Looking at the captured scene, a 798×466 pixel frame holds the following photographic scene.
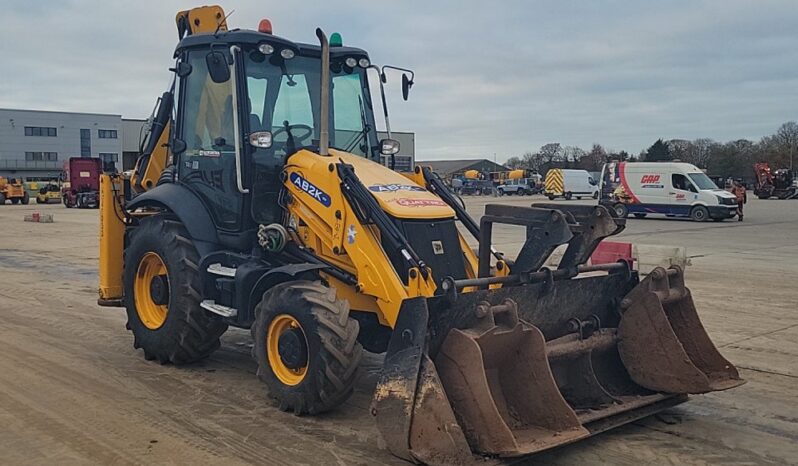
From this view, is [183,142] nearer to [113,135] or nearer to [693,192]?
[693,192]

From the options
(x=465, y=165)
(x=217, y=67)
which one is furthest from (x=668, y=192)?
(x=465, y=165)

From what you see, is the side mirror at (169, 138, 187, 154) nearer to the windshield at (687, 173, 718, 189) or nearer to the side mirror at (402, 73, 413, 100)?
the side mirror at (402, 73, 413, 100)

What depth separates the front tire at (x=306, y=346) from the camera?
207 inches

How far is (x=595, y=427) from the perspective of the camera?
520 cm

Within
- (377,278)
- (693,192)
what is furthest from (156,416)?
(693,192)

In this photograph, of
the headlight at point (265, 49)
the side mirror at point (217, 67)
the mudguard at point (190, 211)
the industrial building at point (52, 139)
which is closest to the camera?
the side mirror at point (217, 67)

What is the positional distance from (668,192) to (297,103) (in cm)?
2676

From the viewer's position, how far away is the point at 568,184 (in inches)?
2235

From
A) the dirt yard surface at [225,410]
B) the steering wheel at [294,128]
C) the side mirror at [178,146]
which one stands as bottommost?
the dirt yard surface at [225,410]

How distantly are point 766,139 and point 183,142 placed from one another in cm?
9194

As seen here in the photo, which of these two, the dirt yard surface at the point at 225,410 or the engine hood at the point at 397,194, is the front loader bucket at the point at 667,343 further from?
the engine hood at the point at 397,194

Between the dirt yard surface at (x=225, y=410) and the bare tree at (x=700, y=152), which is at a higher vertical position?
the bare tree at (x=700, y=152)

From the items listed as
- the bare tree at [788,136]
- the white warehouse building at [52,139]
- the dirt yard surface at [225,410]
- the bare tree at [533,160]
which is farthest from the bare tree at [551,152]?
the dirt yard surface at [225,410]

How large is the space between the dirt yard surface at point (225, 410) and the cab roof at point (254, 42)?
290cm
